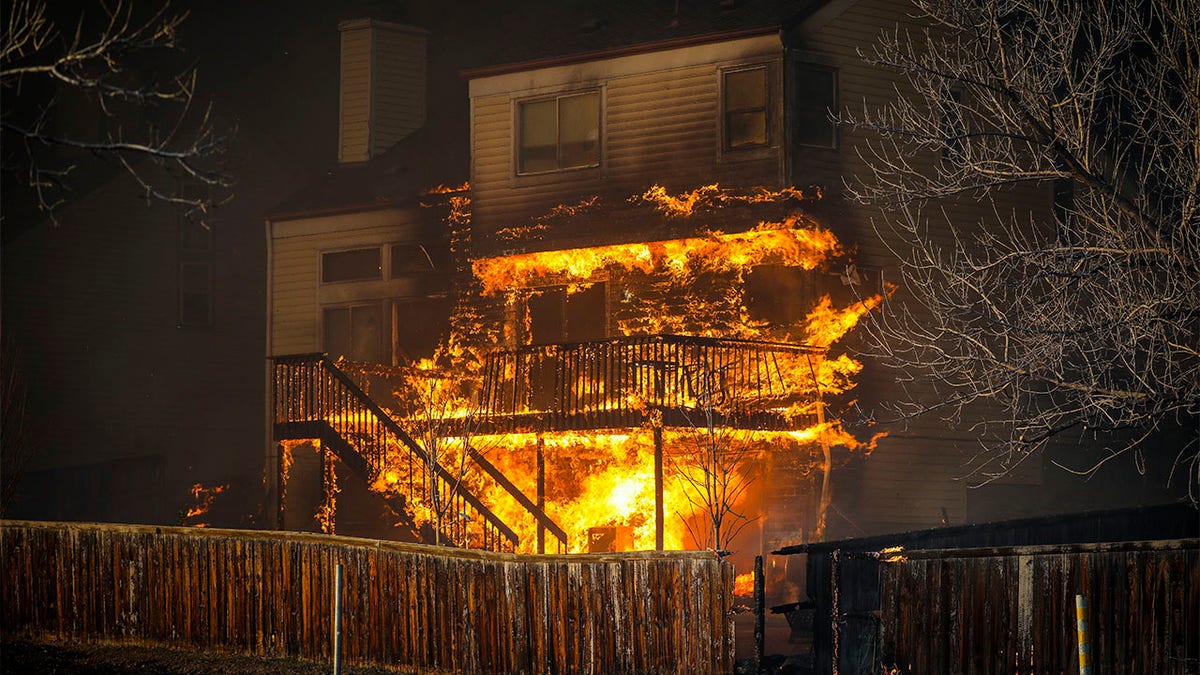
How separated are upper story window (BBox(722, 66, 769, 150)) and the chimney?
35.6 feet

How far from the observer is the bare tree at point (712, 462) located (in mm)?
23078

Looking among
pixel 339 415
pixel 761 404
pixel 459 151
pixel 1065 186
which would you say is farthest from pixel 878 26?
pixel 339 415

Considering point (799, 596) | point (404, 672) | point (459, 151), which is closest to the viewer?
point (404, 672)

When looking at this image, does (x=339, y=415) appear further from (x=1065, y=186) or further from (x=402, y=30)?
(x=1065, y=186)

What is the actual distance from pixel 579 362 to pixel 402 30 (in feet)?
41.4

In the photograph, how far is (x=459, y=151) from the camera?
105 ft

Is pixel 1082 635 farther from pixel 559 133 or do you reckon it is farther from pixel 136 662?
pixel 559 133

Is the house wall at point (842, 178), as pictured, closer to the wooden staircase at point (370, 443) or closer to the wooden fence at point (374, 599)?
the wooden staircase at point (370, 443)

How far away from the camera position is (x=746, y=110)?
83.9 ft

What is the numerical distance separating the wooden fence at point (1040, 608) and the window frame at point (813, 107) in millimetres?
13207

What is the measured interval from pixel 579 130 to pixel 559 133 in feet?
1.51

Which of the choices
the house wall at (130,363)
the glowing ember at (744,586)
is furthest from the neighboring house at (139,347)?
the glowing ember at (744,586)

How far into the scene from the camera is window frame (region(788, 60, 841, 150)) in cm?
2522

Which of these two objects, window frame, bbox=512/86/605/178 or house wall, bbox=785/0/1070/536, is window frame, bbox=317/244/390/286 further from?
house wall, bbox=785/0/1070/536
